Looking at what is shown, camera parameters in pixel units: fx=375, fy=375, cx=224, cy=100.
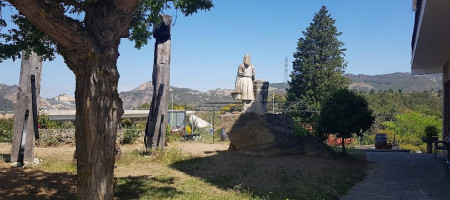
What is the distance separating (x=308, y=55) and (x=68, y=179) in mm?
38708

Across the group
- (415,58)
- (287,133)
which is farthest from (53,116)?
(415,58)

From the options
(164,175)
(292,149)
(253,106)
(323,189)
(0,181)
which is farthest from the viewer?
(253,106)

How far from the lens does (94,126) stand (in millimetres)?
3938

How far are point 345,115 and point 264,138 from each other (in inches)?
101

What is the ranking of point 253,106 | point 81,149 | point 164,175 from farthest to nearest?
point 253,106
point 164,175
point 81,149

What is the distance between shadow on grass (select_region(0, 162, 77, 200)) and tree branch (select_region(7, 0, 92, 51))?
289 centimetres

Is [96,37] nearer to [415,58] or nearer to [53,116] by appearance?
[415,58]

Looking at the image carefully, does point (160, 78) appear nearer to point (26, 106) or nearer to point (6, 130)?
point (26, 106)

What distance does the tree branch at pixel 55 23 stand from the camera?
364 centimetres

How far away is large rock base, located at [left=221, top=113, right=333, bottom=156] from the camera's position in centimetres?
1180

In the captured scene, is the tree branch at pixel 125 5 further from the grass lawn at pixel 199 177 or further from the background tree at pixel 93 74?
the grass lawn at pixel 199 177

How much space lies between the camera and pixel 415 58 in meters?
12.5

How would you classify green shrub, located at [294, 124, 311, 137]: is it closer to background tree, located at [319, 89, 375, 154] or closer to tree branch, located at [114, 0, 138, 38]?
background tree, located at [319, 89, 375, 154]

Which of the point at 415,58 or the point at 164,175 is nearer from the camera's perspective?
the point at 164,175
